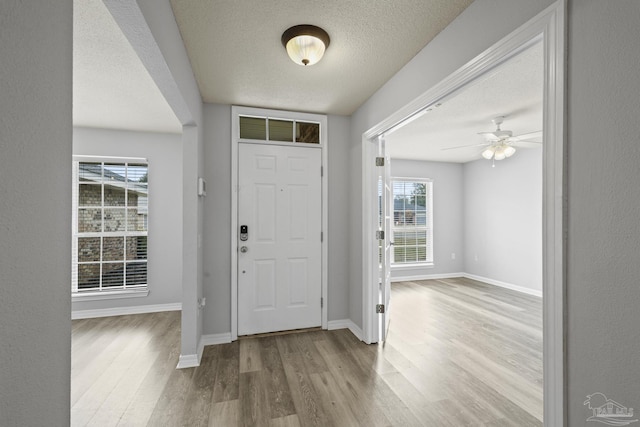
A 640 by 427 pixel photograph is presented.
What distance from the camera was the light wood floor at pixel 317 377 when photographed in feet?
6.20

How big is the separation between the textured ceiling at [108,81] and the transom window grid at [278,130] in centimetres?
91

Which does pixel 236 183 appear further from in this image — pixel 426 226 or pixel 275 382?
pixel 426 226

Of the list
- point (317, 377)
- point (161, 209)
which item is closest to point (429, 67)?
point (317, 377)

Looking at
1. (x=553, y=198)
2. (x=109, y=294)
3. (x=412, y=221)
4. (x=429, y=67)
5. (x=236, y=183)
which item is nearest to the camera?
(x=553, y=198)

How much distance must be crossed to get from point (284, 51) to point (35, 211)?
6.50 feet

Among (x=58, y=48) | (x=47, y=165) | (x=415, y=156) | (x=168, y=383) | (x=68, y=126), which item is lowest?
(x=168, y=383)

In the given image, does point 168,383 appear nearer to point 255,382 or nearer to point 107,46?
point 255,382

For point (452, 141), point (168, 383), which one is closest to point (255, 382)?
point (168, 383)

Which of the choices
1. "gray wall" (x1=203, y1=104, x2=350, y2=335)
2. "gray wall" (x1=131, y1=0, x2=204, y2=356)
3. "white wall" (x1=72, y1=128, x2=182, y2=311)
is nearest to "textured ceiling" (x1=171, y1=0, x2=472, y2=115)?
"gray wall" (x1=131, y1=0, x2=204, y2=356)

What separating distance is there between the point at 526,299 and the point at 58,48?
19.1 ft

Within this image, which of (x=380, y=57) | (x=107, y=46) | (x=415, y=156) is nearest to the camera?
(x=107, y=46)

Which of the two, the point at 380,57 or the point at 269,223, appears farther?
the point at 269,223

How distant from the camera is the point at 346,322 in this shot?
3.42 metres

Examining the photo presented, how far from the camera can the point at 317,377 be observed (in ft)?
7.63
